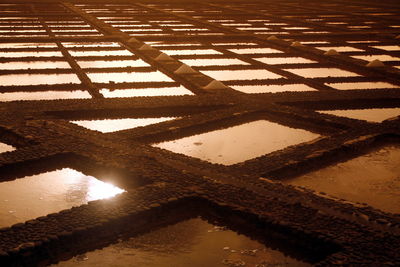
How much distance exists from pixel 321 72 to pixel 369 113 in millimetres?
1525

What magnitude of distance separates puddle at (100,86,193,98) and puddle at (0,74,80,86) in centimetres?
52

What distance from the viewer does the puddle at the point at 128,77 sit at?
4848mm

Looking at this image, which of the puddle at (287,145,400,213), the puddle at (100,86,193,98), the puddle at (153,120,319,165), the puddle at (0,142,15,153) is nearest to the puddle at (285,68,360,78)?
the puddle at (100,86,193,98)

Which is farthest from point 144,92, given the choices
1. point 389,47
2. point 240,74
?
point 389,47

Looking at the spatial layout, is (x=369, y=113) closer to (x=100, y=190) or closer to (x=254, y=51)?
(x=100, y=190)

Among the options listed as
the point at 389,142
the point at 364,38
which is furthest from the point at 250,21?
the point at 389,142

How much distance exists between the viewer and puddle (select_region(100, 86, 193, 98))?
4327 millimetres

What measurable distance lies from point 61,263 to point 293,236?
0.83 meters

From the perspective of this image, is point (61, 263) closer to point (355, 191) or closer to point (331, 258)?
point (331, 258)

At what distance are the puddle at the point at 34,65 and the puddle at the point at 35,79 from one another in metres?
0.37

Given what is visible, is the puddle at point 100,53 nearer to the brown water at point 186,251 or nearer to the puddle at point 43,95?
the puddle at point 43,95

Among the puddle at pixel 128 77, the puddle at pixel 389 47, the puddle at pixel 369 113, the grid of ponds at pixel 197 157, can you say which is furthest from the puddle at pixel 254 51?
the puddle at pixel 369 113

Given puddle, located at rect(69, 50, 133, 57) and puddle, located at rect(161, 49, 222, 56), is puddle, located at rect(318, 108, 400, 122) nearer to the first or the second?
puddle, located at rect(161, 49, 222, 56)

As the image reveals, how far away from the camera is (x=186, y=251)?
2.01m
